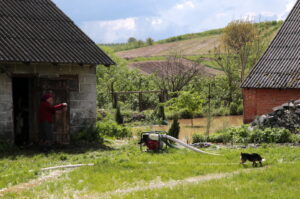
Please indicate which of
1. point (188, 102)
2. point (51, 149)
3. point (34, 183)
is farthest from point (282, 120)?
point (34, 183)

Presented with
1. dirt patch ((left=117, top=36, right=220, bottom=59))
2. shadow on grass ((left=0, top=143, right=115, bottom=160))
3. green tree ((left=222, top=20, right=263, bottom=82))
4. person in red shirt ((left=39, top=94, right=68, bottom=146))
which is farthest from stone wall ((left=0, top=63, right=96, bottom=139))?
dirt patch ((left=117, top=36, right=220, bottom=59))

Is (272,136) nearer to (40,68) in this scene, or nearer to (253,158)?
(253,158)

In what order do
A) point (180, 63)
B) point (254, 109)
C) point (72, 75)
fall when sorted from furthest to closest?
point (180, 63) < point (254, 109) < point (72, 75)

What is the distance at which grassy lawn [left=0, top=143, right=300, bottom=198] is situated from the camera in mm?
8289

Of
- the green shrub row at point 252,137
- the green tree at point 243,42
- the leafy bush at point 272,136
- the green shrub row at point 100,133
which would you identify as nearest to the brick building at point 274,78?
the green shrub row at point 252,137

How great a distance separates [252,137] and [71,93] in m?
5.60

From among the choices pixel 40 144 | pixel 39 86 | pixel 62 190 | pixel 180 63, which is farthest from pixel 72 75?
pixel 180 63

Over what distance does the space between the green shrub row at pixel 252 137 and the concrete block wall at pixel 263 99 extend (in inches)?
210

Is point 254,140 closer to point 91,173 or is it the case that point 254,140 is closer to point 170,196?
point 91,173

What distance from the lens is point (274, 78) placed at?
20609 millimetres

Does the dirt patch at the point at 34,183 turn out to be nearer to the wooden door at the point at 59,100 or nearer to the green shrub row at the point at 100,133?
the wooden door at the point at 59,100

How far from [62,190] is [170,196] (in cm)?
200

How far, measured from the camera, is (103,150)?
13.9m

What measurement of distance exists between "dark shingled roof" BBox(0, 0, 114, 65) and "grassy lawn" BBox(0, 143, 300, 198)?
3050 mm
